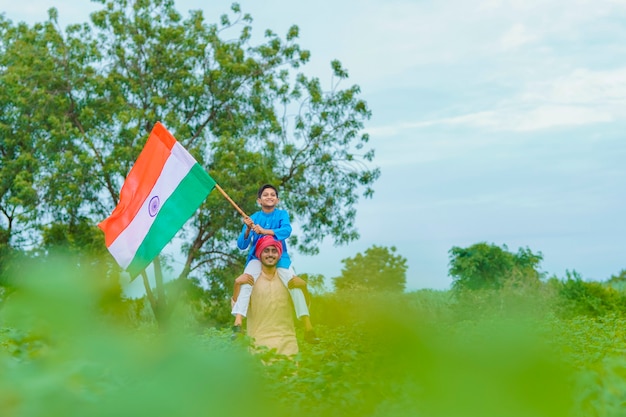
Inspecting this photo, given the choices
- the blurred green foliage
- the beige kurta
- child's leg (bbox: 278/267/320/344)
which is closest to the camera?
the blurred green foliage

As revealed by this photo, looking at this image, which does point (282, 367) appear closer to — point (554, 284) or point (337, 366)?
point (337, 366)

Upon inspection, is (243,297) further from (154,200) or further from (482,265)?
(482,265)

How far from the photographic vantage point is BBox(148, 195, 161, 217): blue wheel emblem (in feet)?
25.1

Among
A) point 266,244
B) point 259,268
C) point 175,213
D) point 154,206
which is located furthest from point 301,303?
point 154,206

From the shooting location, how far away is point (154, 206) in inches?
307

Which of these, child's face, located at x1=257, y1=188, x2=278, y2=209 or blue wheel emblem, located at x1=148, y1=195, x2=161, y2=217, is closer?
blue wheel emblem, located at x1=148, y1=195, x2=161, y2=217

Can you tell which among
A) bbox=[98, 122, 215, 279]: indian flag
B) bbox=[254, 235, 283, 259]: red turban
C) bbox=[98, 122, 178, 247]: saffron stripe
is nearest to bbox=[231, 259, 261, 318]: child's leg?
bbox=[254, 235, 283, 259]: red turban

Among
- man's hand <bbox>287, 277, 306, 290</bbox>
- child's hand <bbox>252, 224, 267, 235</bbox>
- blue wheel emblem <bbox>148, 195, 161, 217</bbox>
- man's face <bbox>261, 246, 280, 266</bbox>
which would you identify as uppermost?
blue wheel emblem <bbox>148, 195, 161, 217</bbox>

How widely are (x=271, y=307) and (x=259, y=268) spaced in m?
0.46

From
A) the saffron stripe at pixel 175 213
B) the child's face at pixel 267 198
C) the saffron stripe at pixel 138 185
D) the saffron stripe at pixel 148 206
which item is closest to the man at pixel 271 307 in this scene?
the child's face at pixel 267 198

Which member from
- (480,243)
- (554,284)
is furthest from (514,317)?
(480,243)

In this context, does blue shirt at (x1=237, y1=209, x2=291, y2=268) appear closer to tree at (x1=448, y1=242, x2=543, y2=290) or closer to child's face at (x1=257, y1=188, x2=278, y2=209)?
child's face at (x1=257, y1=188, x2=278, y2=209)

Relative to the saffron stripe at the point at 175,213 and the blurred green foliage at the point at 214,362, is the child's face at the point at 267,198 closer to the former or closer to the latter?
the saffron stripe at the point at 175,213

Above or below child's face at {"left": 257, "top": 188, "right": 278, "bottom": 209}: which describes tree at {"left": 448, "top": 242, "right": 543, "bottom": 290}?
above
